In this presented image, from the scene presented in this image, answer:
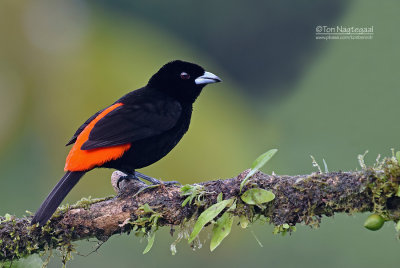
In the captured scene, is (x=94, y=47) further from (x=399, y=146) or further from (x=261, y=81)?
(x=261, y=81)

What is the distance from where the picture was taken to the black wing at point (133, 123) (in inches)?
162

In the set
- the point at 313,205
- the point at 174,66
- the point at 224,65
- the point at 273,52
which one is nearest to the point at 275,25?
the point at 273,52

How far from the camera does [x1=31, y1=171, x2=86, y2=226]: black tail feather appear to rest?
3.48 meters

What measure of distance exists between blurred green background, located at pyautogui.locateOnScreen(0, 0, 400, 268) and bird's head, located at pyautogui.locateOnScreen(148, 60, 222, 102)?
449 centimetres

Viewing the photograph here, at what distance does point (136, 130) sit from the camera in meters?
4.29

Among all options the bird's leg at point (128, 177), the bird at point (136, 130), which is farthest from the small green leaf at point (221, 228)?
the bird's leg at point (128, 177)

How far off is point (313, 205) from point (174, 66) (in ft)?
7.15

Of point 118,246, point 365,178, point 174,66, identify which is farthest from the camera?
point 118,246

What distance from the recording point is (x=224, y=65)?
26.2 meters

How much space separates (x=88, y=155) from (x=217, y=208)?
1135mm

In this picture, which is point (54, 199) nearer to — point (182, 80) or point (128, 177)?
point (128, 177)

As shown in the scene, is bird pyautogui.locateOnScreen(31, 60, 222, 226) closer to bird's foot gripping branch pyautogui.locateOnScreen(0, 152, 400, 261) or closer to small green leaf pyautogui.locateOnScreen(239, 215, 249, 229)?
bird's foot gripping branch pyautogui.locateOnScreen(0, 152, 400, 261)

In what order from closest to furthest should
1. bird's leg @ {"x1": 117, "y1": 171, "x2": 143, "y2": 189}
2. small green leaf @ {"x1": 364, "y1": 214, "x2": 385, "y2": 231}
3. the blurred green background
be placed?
small green leaf @ {"x1": 364, "y1": 214, "x2": 385, "y2": 231}
bird's leg @ {"x1": 117, "y1": 171, "x2": 143, "y2": 189}
the blurred green background

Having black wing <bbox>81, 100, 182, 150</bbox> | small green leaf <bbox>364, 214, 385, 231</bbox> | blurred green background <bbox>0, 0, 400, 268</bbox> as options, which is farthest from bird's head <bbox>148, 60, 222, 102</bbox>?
blurred green background <bbox>0, 0, 400, 268</bbox>
